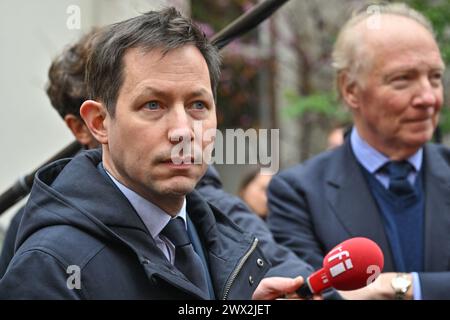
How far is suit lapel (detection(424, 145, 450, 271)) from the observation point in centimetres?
352

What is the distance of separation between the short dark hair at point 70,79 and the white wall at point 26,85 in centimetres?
260

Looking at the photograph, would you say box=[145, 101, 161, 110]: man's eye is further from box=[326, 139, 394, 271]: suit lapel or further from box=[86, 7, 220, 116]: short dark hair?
box=[326, 139, 394, 271]: suit lapel

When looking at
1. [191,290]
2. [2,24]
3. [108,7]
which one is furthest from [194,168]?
[2,24]

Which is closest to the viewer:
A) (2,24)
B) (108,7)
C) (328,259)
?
(328,259)

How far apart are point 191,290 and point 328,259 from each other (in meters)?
0.55

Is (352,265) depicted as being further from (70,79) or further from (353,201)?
→ (70,79)

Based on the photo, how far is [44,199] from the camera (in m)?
2.24

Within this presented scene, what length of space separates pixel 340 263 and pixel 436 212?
1226 mm

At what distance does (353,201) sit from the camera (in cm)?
372

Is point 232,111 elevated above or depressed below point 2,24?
below

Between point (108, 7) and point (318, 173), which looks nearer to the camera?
point (318, 173)

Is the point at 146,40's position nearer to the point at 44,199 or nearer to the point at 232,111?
the point at 44,199

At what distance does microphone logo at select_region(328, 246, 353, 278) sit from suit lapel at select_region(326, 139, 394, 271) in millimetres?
1030

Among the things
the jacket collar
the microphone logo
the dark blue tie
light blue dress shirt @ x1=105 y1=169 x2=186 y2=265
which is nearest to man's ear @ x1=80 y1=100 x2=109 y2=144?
light blue dress shirt @ x1=105 y1=169 x2=186 y2=265
